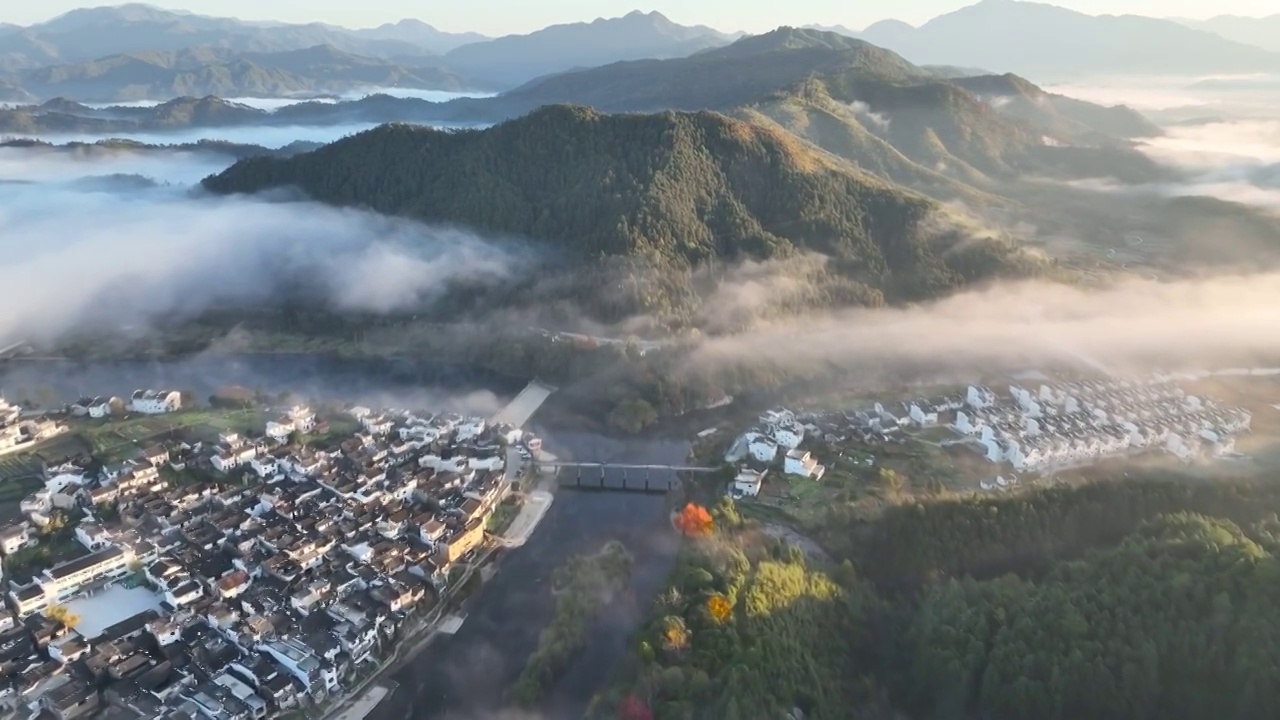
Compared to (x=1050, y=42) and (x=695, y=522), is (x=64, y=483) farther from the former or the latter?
(x=1050, y=42)

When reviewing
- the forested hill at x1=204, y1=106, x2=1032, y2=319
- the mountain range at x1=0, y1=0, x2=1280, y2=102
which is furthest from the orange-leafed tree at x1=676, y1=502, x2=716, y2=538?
the mountain range at x1=0, y1=0, x2=1280, y2=102

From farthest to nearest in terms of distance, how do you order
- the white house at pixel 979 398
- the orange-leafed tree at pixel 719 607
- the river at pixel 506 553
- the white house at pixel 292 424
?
1. the white house at pixel 979 398
2. the white house at pixel 292 424
3. the river at pixel 506 553
4. the orange-leafed tree at pixel 719 607

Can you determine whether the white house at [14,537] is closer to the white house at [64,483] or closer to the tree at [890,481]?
the white house at [64,483]

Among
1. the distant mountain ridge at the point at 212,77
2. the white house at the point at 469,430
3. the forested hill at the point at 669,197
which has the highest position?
the forested hill at the point at 669,197

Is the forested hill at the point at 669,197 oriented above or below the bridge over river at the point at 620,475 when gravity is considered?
above

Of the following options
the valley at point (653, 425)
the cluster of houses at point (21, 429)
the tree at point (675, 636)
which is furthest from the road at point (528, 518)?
the cluster of houses at point (21, 429)

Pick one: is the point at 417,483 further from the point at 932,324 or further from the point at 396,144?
the point at 396,144
